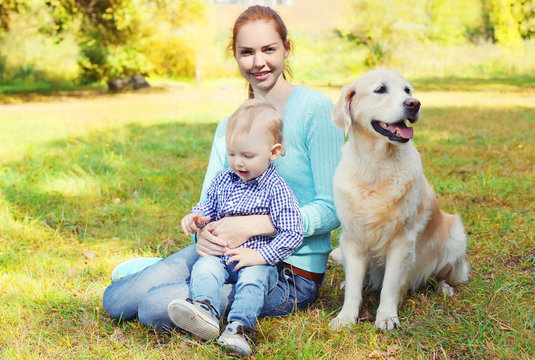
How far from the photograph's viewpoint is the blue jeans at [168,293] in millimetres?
2469

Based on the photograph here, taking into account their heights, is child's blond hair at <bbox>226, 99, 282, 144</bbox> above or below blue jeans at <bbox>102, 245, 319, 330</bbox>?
above

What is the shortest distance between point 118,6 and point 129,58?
2514mm

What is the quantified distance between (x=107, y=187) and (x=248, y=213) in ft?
9.48

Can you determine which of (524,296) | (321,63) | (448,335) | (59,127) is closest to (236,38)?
(448,335)

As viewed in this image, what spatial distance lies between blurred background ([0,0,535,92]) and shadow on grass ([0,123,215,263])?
591 centimetres

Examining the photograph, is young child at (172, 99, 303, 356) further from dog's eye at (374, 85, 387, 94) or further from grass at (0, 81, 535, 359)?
dog's eye at (374, 85, 387, 94)

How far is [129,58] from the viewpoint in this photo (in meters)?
16.9

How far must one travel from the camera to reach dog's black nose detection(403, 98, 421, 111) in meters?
2.34

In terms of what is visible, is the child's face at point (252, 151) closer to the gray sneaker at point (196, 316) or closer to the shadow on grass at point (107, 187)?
the gray sneaker at point (196, 316)

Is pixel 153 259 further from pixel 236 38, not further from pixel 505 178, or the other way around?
pixel 505 178

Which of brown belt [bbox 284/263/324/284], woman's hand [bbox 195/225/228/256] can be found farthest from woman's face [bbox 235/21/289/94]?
brown belt [bbox 284/263/324/284]

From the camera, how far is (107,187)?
16.6ft

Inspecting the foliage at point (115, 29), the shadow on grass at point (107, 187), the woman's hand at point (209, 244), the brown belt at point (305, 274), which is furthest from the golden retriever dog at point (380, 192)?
the foliage at point (115, 29)

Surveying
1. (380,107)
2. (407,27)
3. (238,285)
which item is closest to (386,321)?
(238,285)
